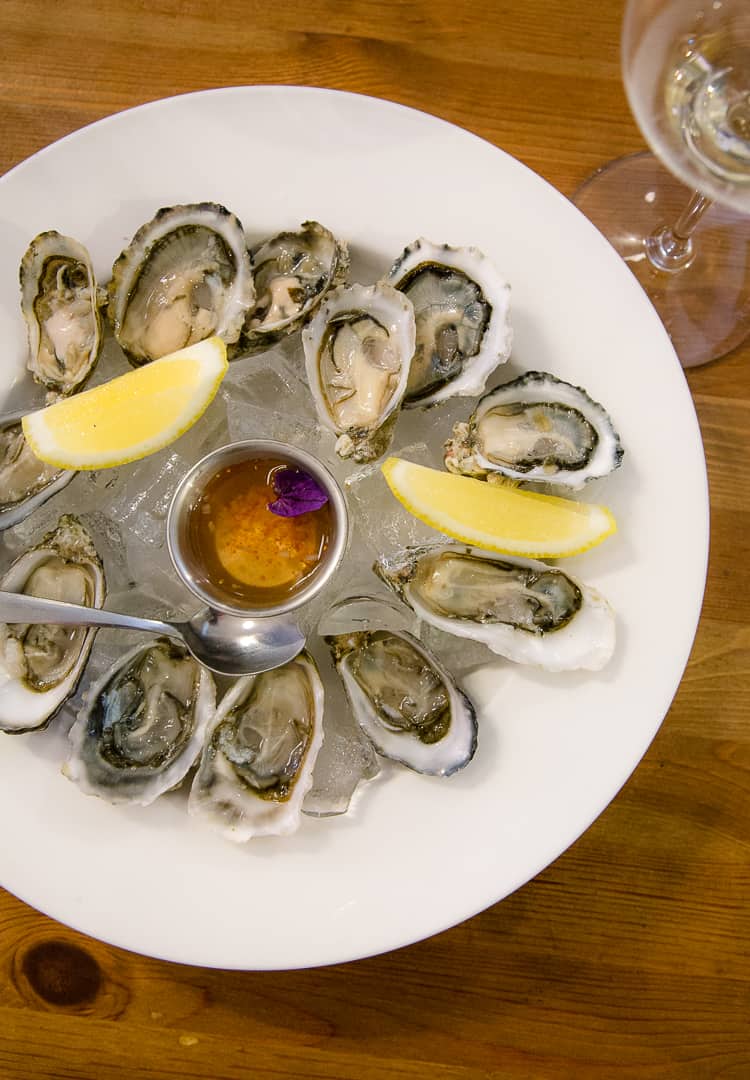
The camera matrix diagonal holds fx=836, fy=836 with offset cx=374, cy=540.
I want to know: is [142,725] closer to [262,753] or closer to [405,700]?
[262,753]

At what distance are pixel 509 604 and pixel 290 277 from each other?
55cm

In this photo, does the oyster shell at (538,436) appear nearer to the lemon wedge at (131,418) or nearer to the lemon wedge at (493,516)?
the lemon wedge at (493,516)

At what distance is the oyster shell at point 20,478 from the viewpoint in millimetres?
1107

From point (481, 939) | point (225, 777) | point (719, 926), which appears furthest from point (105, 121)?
point (719, 926)

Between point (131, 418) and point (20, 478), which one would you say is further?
point (20, 478)

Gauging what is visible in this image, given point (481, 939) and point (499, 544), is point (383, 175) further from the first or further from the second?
point (481, 939)

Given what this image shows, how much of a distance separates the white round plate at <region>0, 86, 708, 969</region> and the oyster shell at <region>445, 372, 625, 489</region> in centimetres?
4

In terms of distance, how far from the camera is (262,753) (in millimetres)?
1140

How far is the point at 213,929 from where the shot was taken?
1045mm

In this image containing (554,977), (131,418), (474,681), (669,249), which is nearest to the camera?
(131,418)

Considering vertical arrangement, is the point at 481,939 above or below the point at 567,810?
below

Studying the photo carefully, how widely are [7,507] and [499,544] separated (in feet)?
2.14

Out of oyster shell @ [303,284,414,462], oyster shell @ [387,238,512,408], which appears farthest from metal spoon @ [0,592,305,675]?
oyster shell @ [387,238,512,408]

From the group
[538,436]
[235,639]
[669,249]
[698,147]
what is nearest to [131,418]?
[235,639]
